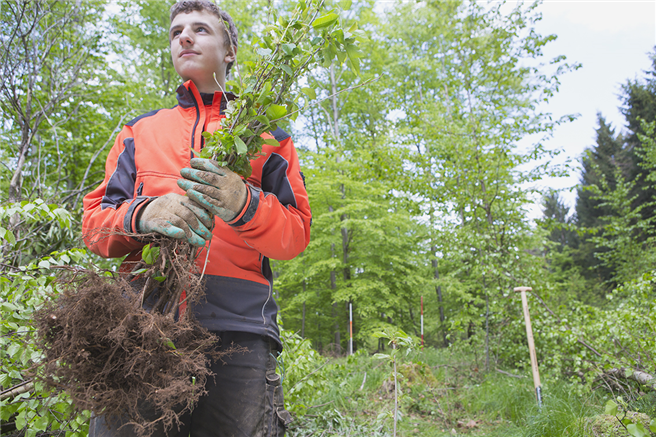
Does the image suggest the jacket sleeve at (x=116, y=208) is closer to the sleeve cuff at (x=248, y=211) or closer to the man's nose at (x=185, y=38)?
the sleeve cuff at (x=248, y=211)

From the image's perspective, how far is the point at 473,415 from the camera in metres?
4.25

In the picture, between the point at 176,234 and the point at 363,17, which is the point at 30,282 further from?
the point at 363,17

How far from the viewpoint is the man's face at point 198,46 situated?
5.33 ft

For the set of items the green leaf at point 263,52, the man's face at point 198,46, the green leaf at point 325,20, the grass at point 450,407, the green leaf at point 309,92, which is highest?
the man's face at point 198,46

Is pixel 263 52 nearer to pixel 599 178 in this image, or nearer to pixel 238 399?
pixel 238 399

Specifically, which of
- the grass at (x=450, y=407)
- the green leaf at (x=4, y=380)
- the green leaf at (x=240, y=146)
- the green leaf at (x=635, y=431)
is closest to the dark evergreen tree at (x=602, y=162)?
the grass at (x=450, y=407)

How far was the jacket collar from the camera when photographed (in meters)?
1.58

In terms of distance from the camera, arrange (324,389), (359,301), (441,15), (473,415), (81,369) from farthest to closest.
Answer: (359,301)
(441,15)
(473,415)
(324,389)
(81,369)

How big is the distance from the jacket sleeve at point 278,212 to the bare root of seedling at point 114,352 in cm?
27

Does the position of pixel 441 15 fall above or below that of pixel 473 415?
above

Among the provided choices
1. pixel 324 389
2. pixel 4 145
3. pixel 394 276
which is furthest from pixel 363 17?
pixel 324 389

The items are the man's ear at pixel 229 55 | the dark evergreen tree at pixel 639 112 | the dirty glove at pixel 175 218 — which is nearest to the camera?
the dirty glove at pixel 175 218

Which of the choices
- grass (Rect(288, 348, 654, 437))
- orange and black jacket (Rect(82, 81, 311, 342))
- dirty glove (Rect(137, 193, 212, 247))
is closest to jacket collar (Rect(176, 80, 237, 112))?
orange and black jacket (Rect(82, 81, 311, 342))

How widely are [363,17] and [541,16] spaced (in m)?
10.0
